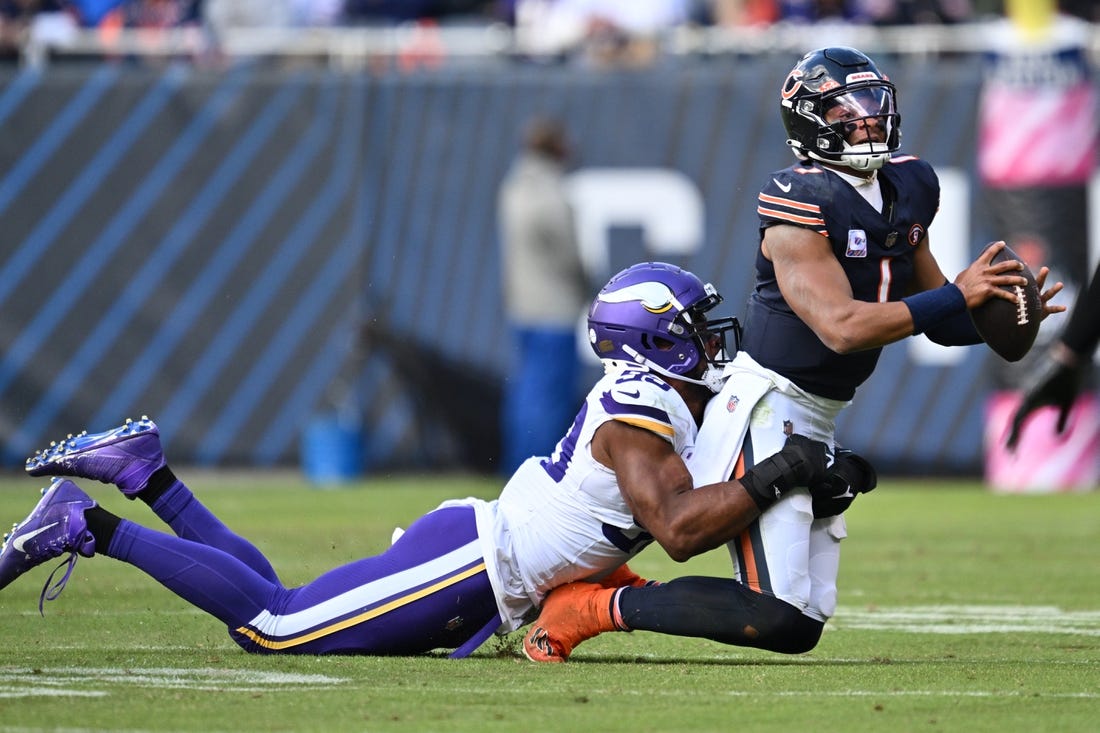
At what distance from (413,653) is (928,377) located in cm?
760

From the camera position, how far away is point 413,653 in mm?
5828

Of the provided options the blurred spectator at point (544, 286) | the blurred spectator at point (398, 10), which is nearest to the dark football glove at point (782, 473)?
the blurred spectator at point (544, 286)

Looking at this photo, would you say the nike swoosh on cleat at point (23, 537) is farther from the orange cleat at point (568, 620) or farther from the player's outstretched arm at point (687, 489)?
the player's outstretched arm at point (687, 489)

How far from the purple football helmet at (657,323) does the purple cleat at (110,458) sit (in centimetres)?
147

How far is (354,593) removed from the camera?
5.61 meters

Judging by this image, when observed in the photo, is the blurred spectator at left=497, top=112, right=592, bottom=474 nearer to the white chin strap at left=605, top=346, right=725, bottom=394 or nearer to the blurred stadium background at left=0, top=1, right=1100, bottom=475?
the blurred stadium background at left=0, top=1, right=1100, bottom=475

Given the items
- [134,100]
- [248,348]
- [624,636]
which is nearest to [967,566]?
[624,636]

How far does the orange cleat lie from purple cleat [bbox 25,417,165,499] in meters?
1.34

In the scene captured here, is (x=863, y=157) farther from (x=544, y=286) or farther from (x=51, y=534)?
(x=544, y=286)

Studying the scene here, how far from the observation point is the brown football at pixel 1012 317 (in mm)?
5430

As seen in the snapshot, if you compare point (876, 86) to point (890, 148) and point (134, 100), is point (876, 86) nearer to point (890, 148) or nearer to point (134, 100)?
point (890, 148)

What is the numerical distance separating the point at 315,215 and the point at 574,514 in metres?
8.24

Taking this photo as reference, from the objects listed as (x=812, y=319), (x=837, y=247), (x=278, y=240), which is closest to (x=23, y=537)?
(x=812, y=319)

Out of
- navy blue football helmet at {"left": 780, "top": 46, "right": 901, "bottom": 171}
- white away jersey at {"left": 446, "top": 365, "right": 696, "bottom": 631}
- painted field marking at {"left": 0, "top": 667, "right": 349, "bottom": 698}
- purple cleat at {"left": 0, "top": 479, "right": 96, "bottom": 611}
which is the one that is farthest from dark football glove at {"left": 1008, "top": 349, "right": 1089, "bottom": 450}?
purple cleat at {"left": 0, "top": 479, "right": 96, "bottom": 611}
